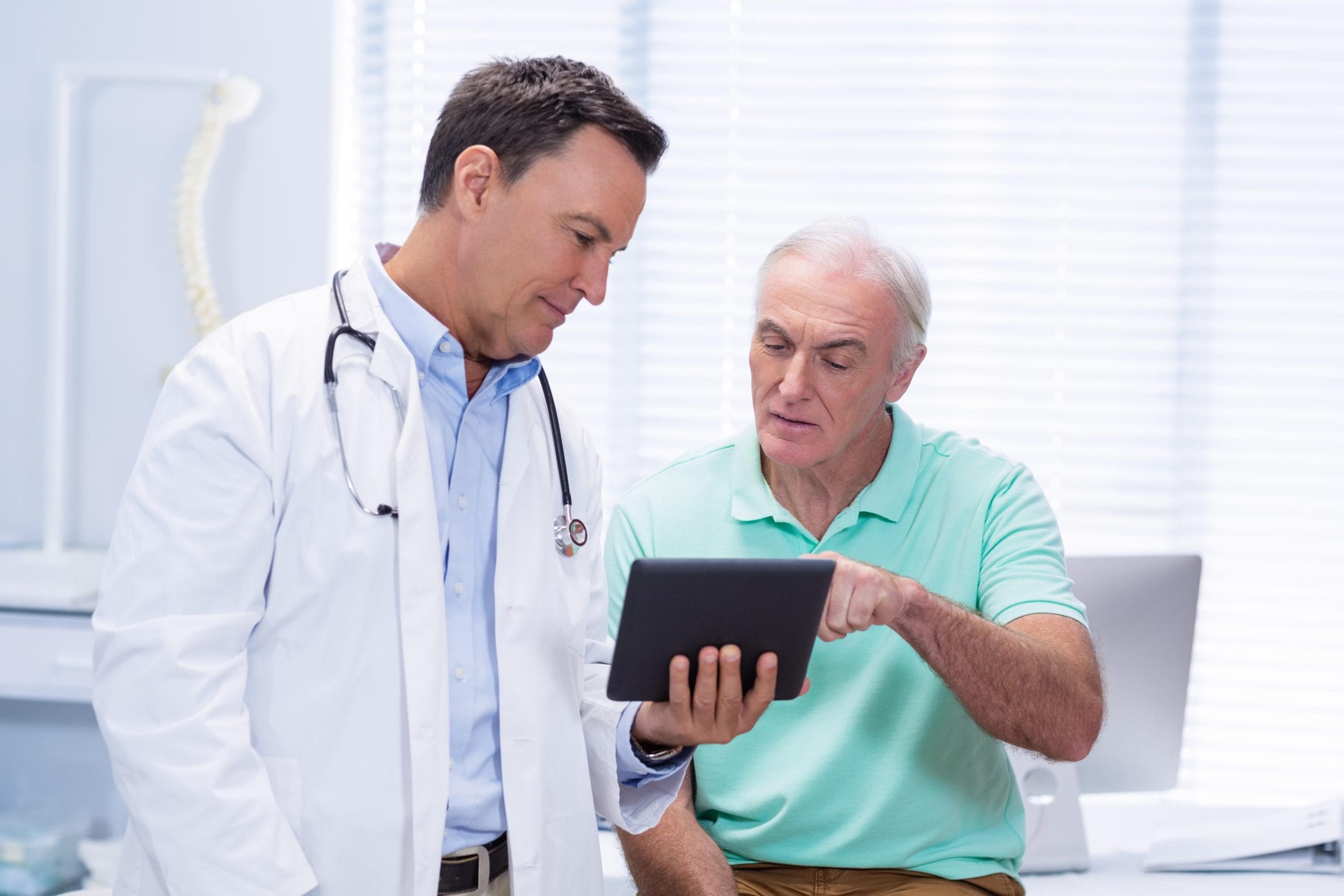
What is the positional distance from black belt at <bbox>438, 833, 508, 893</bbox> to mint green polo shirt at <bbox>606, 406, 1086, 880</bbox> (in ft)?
1.37

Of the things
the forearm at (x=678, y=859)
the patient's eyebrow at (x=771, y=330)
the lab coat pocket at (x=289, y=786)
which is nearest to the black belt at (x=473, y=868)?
the lab coat pocket at (x=289, y=786)

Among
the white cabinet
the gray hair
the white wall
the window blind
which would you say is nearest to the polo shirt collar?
the gray hair

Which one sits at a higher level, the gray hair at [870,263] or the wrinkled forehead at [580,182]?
the wrinkled forehead at [580,182]

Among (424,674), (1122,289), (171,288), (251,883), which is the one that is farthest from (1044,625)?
(171,288)

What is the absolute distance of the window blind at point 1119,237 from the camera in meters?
2.61

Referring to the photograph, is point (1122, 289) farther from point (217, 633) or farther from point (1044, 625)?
point (217, 633)

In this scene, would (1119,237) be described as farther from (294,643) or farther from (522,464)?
(294,643)

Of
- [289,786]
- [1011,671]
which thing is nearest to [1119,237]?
[1011,671]

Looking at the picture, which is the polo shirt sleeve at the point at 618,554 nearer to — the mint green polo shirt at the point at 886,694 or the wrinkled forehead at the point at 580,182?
the mint green polo shirt at the point at 886,694

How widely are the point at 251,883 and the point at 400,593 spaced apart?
0.89ft

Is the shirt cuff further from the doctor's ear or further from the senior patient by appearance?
the doctor's ear

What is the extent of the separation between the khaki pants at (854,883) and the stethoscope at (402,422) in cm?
52

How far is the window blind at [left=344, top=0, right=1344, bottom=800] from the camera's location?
8.55ft

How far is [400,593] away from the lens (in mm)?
1095
